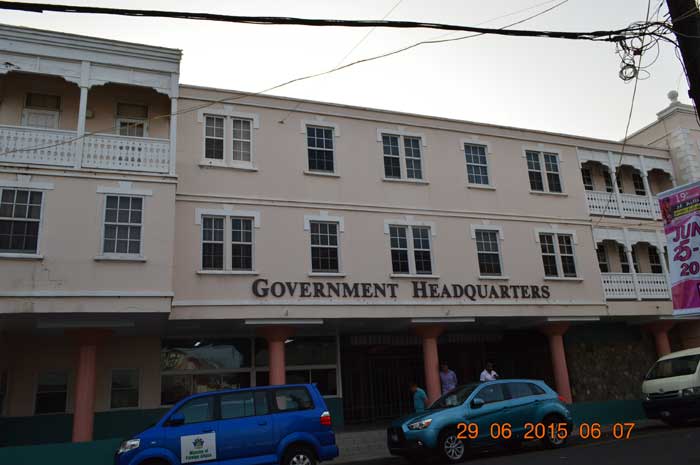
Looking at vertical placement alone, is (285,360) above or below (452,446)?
above

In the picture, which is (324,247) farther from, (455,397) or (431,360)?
(455,397)

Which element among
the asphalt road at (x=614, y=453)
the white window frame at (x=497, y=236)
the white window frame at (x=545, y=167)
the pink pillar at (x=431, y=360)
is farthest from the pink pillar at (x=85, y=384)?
the white window frame at (x=545, y=167)

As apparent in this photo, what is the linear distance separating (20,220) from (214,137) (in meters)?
6.02

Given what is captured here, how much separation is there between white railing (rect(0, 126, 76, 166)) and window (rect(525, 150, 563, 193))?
16029mm

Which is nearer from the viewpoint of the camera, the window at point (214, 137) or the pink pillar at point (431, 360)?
the window at point (214, 137)

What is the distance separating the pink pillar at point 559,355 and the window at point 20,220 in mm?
16997

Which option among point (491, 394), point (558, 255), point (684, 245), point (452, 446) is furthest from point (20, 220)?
point (558, 255)

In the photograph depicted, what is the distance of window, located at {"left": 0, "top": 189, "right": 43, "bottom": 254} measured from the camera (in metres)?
14.6

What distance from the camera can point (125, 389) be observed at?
58.0 feet

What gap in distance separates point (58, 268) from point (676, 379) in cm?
1736

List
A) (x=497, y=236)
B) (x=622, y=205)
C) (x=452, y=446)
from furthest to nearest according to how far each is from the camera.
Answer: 1. (x=622, y=205)
2. (x=497, y=236)
3. (x=452, y=446)

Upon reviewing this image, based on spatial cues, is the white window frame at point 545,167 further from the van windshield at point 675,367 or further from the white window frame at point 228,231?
the white window frame at point 228,231

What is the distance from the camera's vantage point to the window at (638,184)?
2617 cm
